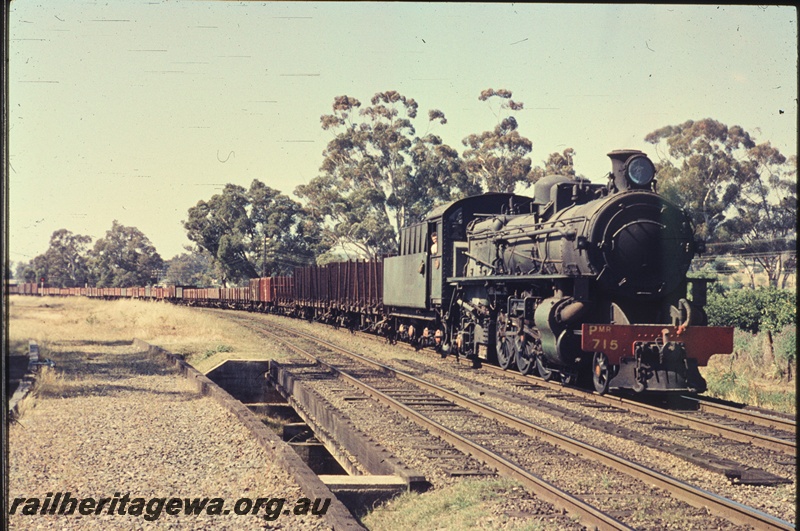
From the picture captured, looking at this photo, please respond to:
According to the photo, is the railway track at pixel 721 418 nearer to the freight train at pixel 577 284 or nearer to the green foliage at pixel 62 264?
the freight train at pixel 577 284

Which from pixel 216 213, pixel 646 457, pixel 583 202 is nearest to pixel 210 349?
pixel 583 202

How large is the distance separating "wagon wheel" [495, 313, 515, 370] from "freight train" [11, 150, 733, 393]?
3 centimetres

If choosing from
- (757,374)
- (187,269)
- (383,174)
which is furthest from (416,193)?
(187,269)

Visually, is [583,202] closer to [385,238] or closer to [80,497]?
[80,497]

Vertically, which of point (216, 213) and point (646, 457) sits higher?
point (216, 213)

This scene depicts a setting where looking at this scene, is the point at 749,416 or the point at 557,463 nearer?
the point at 557,463

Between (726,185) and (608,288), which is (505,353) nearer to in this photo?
(608,288)

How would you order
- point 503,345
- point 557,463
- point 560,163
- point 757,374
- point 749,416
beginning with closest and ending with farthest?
1. point 557,463
2. point 749,416
3. point 503,345
4. point 757,374
5. point 560,163

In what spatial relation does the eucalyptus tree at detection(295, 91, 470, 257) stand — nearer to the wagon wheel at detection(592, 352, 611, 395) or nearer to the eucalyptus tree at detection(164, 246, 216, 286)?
the wagon wheel at detection(592, 352, 611, 395)

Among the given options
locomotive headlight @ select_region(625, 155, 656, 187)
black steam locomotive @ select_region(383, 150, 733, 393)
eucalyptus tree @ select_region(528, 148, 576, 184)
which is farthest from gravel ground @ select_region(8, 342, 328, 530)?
eucalyptus tree @ select_region(528, 148, 576, 184)

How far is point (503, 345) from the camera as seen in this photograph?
16297 mm

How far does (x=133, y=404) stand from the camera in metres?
12.9

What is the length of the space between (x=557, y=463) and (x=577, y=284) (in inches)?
192

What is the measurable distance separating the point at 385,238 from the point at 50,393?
29937 mm
